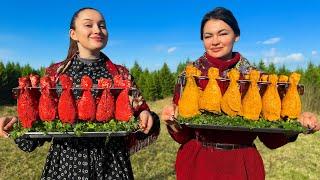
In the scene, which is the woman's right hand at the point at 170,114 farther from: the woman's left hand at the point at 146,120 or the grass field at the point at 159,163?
the grass field at the point at 159,163

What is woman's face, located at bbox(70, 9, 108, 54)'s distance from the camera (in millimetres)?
3123

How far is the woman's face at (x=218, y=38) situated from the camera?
308 cm

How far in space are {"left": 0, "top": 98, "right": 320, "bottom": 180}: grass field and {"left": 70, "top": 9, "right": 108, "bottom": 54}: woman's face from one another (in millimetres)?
4534

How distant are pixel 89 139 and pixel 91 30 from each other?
0.72m

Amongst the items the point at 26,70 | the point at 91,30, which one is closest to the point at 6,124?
the point at 91,30

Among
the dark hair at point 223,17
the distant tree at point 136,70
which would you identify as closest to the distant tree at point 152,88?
the distant tree at point 136,70

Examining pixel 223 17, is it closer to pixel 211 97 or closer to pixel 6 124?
pixel 211 97

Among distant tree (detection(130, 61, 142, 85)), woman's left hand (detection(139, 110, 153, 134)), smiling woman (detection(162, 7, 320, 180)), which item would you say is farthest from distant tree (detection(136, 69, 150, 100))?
woman's left hand (detection(139, 110, 153, 134))

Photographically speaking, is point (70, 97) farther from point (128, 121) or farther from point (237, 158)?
point (237, 158)

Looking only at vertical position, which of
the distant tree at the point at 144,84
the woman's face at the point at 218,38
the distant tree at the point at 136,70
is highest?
the distant tree at the point at 136,70

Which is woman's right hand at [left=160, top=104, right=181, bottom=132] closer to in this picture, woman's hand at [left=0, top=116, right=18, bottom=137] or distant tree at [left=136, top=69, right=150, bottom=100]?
woman's hand at [left=0, top=116, right=18, bottom=137]

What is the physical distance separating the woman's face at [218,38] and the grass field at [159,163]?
464 cm

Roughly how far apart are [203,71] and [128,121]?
2.18 feet

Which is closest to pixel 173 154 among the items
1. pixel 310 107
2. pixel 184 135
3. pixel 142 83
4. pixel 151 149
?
pixel 151 149
